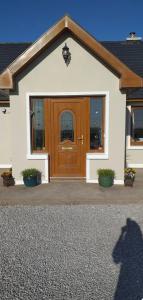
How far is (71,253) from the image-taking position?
3525 millimetres

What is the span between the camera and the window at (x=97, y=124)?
687 cm

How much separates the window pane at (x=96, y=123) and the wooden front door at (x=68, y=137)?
0.72 feet

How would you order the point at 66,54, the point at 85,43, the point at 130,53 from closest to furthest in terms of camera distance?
the point at 85,43, the point at 66,54, the point at 130,53

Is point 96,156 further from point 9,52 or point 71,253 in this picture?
point 9,52

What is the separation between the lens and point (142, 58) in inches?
423

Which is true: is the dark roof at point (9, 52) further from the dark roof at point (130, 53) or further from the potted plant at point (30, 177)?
the potted plant at point (30, 177)

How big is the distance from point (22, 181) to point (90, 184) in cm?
204

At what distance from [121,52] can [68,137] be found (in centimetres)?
677

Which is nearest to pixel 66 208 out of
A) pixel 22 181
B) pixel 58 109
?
pixel 22 181

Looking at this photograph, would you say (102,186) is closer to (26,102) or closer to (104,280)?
(26,102)

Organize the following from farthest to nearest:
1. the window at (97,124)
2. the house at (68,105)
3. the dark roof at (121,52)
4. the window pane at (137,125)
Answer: the dark roof at (121,52) → the window pane at (137,125) → the window at (97,124) → the house at (68,105)

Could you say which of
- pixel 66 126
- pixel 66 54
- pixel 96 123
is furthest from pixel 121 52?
pixel 66 126

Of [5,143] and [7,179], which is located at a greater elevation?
[5,143]

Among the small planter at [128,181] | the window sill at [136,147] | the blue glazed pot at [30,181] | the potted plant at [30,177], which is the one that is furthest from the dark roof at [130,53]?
the blue glazed pot at [30,181]
